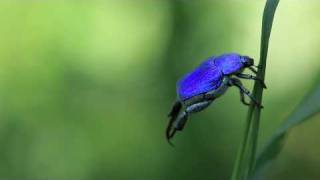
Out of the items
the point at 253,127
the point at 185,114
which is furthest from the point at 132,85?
the point at 253,127

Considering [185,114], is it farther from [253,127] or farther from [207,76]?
[253,127]

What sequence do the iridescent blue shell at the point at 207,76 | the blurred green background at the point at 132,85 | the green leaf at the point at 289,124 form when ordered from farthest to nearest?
the blurred green background at the point at 132,85 → the iridescent blue shell at the point at 207,76 → the green leaf at the point at 289,124

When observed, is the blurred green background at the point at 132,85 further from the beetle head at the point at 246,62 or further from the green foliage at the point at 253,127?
the green foliage at the point at 253,127

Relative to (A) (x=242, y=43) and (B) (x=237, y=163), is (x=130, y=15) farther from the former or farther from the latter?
(B) (x=237, y=163)

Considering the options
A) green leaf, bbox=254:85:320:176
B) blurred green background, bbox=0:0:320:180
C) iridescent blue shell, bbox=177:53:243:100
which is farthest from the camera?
blurred green background, bbox=0:0:320:180

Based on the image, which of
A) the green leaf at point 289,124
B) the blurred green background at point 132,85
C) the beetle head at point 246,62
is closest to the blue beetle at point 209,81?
the beetle head at point 246,62

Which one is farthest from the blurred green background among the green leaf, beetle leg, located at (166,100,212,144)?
the green leaf

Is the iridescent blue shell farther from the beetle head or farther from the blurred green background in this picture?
the blurred green background

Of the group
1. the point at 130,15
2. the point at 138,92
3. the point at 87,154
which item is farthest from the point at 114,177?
the point at 130,15

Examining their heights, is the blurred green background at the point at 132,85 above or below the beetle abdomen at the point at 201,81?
below
